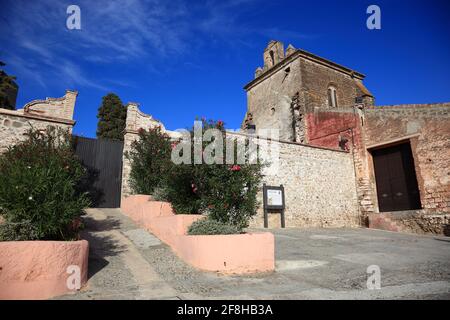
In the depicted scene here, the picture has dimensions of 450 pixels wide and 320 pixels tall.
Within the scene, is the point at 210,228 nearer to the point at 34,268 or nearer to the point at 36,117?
the point at 34,268

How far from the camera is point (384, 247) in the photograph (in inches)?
295

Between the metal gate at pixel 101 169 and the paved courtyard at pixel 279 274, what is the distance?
3.54 meters

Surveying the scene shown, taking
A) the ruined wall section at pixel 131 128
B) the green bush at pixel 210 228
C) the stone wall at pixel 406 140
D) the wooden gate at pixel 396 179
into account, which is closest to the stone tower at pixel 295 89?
the stone wall at pixel 406 140

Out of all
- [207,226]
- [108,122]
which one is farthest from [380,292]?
[108,122]

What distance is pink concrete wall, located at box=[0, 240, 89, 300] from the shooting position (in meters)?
3.41

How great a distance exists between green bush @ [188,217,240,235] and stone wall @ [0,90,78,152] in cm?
736

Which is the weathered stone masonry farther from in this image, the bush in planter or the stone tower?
the bush in planter

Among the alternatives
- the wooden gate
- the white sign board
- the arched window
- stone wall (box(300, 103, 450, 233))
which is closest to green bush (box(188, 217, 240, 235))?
the white sign board

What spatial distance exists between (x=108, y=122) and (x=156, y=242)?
1829 cm

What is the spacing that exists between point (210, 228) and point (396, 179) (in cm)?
1132

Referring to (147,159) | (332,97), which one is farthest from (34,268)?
(332,97)

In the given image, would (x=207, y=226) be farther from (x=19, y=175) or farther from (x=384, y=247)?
(x=384, y=247)

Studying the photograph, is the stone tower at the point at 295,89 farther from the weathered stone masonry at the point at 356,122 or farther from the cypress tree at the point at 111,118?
the cypress tree at the point at 111,118

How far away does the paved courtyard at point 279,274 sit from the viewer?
144 inches
